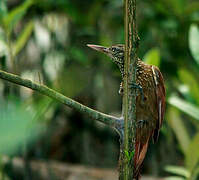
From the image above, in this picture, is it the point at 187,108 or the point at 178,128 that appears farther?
the point at 178,128

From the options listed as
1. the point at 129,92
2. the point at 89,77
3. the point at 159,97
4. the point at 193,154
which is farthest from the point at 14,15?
the point at 129,92

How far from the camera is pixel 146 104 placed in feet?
7.38

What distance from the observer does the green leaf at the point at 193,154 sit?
3059 mm

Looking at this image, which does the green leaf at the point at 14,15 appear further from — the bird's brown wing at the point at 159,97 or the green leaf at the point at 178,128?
the green leaf at the point at 178,128

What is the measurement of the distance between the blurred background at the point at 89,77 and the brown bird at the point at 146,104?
0.59m

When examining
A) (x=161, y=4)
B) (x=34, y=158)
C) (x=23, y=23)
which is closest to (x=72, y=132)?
(x=34, y=158)

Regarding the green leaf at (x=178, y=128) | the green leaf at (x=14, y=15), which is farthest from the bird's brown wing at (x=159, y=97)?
the green leaf at (x=178, y=128)

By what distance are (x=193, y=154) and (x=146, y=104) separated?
1.00 meters

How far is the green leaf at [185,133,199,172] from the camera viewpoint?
10.0 feet

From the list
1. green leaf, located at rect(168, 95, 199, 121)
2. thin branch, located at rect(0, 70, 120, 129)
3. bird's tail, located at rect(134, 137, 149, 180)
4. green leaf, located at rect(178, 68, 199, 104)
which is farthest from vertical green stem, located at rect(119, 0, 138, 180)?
green leaf, located at rect(178, 68, 199, 104)

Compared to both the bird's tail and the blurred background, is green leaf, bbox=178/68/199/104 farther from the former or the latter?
the bird's tail

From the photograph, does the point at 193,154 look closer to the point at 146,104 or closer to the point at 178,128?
the point at 178,128

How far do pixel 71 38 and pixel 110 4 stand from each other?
61 cm

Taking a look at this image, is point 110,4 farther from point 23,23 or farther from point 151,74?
point 151,74
